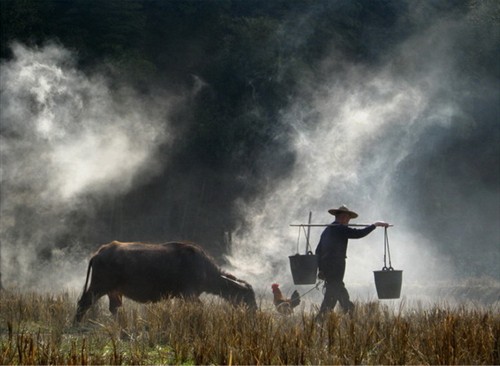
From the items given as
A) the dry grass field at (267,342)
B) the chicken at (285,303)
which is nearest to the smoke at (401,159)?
the chicken at (285,303)

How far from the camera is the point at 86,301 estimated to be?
41.5 feet

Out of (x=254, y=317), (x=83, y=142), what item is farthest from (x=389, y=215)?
(x=254, y=317)

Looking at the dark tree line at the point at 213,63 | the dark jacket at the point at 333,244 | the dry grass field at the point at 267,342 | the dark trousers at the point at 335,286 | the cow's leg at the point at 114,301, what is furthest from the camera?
the dark tree line at the point at 213,63

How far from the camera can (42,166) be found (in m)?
27.3

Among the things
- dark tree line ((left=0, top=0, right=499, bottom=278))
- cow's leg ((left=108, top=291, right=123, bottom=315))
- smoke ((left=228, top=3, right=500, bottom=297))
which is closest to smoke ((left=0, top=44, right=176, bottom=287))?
dark tree line ((left=0, top=0, right=499, bottom=278))

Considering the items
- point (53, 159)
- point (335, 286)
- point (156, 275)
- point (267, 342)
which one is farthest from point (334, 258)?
point (53, 159)

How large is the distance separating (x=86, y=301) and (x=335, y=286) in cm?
434

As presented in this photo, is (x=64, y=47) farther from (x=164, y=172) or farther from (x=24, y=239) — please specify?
(x=24, y=239)

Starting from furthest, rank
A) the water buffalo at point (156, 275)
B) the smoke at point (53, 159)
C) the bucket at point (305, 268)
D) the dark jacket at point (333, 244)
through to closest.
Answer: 1. the smoke at point (53, 159)
2. the water buffalo at point (156, 275)
3. the bucket at point (305, 268)
4. the dark jacket at point (333, 244)

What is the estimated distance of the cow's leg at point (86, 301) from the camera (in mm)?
12253

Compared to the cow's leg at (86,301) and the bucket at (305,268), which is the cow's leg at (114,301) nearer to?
the cow's leg at (86,301)

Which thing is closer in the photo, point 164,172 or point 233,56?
point 164,172

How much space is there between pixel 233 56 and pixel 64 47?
321 inches

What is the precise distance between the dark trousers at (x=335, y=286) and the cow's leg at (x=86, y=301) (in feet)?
13.1
